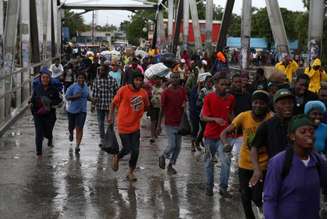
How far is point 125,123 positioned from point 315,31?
725 cm

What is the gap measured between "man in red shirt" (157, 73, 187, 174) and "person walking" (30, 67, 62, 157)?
2.25 m

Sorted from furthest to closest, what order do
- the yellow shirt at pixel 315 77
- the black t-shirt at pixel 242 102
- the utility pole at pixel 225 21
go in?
1. the utility pole at pixel 225 21
2. the yellow shirt at pixel 315 77
3. the black t-shirt at pixel 242 102

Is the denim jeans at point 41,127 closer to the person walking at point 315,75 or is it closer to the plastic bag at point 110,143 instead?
the plastic bag at point 110,143

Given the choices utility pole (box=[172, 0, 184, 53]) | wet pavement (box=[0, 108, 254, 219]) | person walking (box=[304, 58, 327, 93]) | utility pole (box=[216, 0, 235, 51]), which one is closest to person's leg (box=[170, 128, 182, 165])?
wet pavement (box=[0, 108, 254, 219])

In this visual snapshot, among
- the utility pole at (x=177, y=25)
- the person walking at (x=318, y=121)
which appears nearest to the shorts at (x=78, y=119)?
the person walking at (x=318, y=121)

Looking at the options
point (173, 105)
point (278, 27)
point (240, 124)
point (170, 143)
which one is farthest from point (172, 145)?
point (278, 27)

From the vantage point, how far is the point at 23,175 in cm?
1004

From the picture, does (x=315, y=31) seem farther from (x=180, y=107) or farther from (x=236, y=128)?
(x=236, y=128)

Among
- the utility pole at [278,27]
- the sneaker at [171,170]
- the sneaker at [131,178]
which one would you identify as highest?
the utility pole at [278,27]

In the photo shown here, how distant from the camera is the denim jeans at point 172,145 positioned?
10547mm

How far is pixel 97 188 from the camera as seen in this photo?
920 cm

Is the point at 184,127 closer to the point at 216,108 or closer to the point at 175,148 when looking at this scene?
the point at 175,148

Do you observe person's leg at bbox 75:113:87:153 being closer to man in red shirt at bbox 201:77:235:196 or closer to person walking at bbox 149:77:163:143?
person walking at bbox 149:77:163:143

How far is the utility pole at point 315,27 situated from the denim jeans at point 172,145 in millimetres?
5971
